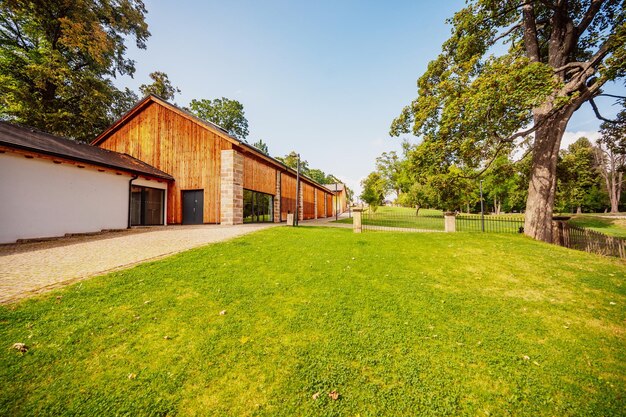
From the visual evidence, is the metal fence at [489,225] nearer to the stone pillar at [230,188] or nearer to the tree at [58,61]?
the stone pillar at [230,188]

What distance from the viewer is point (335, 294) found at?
496 cm

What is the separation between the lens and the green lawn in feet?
8.31

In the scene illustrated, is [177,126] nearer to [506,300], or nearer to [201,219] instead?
[201,219]

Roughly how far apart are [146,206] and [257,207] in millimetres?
7815

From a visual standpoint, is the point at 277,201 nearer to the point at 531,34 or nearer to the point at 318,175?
the point at 531,34

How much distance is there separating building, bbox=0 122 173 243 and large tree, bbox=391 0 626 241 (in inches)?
630

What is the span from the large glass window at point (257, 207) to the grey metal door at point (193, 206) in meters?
3.28

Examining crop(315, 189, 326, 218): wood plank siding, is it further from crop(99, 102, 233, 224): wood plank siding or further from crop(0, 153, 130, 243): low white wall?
crop(0, 153, 130, 243): low white wall

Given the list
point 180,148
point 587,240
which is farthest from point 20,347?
point 587,240

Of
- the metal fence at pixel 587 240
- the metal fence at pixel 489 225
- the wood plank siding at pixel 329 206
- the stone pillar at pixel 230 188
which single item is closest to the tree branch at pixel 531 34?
the metal fence at pixel 587 240

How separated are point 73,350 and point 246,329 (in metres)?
2.23

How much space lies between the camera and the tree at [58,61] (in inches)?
634

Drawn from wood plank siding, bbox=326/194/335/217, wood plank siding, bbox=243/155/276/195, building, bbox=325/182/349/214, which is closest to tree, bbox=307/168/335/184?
building, bbox=325/182/349/214

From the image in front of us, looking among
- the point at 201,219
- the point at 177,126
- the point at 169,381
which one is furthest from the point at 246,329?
the point at 177,126
